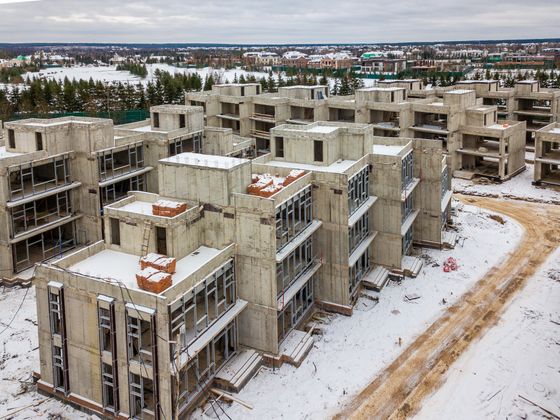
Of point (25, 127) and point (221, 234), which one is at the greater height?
point (25, 127)

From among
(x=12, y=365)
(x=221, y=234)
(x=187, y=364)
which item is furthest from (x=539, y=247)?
(x=12, y=365)

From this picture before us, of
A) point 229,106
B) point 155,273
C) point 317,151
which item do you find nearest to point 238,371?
point 155,273

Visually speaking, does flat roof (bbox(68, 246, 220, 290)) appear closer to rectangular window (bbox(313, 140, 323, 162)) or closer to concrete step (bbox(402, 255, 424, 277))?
rectangular window (bbox(313, 140, 323, 162))

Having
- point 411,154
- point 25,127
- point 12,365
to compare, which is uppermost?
point 25,127

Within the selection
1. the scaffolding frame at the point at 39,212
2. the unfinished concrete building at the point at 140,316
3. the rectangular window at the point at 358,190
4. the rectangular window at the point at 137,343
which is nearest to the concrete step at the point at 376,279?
the rectangular window at the point at 358,190

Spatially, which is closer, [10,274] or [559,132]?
[10,274]

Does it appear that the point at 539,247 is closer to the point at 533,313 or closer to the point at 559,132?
the point at 533,313

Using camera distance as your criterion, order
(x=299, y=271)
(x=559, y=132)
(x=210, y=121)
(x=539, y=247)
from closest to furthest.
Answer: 1. (x=299, y=271)
2. (x=539, y=247)
3. (x=559, y=132)
4. (x=210, y=121)
